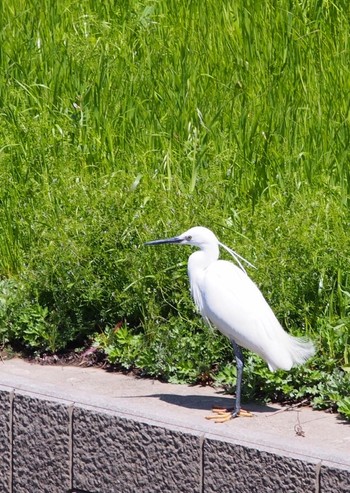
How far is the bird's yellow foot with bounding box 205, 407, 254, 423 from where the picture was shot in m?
3.82

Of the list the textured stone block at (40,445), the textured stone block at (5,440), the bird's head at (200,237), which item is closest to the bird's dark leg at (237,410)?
the bird's head at (200,237)

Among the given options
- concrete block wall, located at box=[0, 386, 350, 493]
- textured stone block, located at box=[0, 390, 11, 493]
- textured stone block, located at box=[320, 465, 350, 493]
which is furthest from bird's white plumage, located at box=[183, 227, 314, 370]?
textured stone block, located at box=[0, 390, 11, 493]

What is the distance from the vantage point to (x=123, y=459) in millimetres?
3818

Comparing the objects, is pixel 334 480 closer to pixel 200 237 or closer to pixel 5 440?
pixel 200 237

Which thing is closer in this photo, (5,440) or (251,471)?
(251,471)

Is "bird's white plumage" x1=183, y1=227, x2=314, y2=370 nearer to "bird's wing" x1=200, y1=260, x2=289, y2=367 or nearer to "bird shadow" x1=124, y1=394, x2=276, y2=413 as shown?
"bird's wing" x1=200, y1=260, x2=289, y2=367

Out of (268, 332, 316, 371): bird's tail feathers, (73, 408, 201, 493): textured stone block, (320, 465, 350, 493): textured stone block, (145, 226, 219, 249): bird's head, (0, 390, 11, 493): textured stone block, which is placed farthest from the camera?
(0, 390, 11, 493): textured stone block

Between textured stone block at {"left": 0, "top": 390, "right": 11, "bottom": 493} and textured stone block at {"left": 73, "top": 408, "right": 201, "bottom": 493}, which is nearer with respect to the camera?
textured stone block at {"left": 73, "top": 408, "right": 201, "bottom": 493}

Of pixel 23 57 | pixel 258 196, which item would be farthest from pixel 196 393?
pixel 23 57

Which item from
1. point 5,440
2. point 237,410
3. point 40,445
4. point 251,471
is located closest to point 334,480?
point 251,471

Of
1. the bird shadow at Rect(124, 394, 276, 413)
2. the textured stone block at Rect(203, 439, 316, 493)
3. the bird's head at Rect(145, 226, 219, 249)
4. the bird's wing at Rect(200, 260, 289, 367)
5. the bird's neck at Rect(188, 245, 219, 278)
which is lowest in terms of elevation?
the bird shadow at Rect(124, 394, 276, 413)

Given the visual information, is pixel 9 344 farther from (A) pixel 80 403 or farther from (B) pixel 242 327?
(B) pixel 242 327

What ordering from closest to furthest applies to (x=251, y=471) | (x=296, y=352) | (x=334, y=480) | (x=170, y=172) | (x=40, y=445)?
(x=334, y=480), (x=251, y=471), (x=296, y=352), (x=40, y=445), (x=170, y=172)

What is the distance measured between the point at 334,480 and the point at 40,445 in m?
1.30
